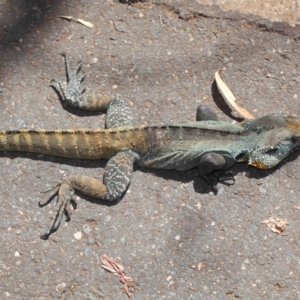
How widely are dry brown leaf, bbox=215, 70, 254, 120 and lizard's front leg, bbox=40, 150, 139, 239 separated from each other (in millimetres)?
1141

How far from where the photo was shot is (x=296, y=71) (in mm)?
5289

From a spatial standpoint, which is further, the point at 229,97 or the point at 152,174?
the point at 229,97

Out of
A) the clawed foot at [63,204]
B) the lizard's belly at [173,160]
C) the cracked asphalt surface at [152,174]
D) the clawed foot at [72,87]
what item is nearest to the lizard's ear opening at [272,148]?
the cracked asphalt surface at [152,174]

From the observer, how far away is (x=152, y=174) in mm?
4816

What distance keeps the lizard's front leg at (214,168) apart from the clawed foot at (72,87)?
1.25 m

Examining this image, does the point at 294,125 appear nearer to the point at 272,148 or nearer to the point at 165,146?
the point at 272,148

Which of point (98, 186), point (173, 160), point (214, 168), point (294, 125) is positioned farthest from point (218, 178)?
point (98, 186)

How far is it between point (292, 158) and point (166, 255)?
1.41m

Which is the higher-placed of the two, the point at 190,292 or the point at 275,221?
the point at 275,221

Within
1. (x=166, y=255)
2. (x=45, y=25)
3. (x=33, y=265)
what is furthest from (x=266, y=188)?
(x=45, y=25)

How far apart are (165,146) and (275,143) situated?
0.91 meters

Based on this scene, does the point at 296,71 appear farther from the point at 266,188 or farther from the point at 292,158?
the point at 266,188

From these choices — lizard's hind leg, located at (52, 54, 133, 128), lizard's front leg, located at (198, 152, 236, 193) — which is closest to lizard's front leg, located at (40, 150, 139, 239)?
lizard's hind leg, located at (52, 54, 133, 128)

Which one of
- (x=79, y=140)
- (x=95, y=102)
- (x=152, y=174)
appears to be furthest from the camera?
(x=95, y=102)
